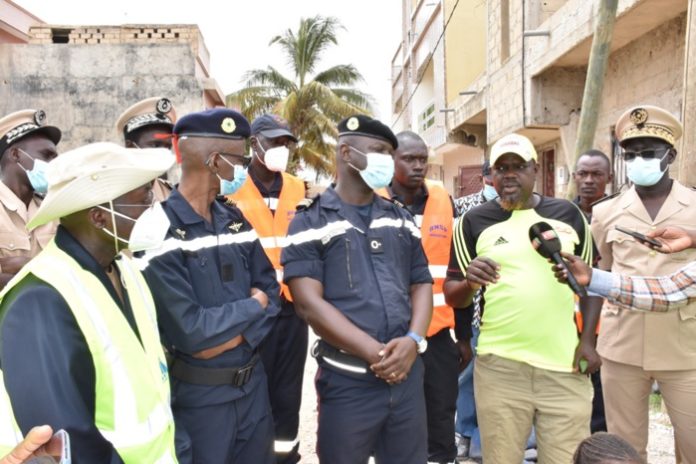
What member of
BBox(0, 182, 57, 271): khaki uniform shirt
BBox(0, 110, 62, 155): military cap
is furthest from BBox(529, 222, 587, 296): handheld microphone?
BBox(0, 110, 62, 155): military cap

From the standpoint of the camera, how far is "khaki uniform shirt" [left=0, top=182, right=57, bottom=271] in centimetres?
327

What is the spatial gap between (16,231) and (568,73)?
9.89 m

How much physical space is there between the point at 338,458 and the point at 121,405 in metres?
1.35

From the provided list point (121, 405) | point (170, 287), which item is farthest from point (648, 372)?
point (121, 405)

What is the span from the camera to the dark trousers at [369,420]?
2.79 metres

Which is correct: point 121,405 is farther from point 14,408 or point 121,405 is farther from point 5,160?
point 5,160

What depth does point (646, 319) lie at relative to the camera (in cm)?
336

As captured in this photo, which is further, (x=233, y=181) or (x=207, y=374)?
(x=233, y=181)

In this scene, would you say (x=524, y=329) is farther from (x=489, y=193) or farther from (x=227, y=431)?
(x=489, y=193)

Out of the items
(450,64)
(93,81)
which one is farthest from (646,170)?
(450,64)

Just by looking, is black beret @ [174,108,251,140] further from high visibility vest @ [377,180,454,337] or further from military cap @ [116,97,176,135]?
high visibility vest @ [377,180,454,337]

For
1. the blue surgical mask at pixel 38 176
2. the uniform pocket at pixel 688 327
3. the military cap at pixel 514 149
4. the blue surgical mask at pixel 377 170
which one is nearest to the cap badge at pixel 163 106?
the blue surgical mask at pixel 38 176

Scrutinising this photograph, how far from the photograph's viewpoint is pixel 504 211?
3.22 metres

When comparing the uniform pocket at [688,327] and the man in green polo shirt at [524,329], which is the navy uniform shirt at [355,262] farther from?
the uniform pocket at [688,327]
